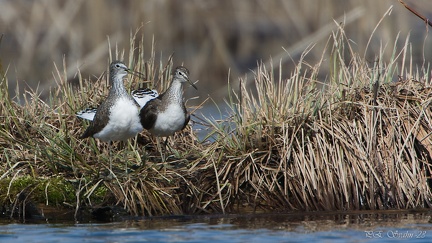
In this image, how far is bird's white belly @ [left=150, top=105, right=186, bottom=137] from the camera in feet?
26.5

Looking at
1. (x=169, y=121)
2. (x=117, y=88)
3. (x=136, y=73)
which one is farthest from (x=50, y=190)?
(x=136, y=73)

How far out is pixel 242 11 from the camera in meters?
19.2

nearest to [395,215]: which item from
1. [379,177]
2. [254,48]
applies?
[379,177]

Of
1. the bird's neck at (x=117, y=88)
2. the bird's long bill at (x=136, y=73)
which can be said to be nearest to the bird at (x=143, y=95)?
the bird's long bill at (x=136, y=73)

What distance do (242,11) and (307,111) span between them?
11458 mm

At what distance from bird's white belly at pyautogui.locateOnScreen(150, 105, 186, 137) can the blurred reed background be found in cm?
758

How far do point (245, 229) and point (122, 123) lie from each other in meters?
1.49

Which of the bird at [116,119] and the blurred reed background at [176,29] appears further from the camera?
the blurred reed background at [176,29]

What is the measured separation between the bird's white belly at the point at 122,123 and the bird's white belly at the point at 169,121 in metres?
0.33

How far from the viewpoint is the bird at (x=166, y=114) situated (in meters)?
8.09

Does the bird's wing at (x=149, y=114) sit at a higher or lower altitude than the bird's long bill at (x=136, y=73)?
lower

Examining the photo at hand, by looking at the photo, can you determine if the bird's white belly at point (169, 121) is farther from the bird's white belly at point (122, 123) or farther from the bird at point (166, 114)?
the bird's white belly at point (122, 123)

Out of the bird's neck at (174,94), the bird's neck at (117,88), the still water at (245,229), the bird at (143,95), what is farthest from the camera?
the bird at (143,95)

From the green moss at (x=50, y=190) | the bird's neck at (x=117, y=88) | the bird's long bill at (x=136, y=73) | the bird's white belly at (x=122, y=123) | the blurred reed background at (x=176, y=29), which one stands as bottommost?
the green moss at (x=50, y=190)
